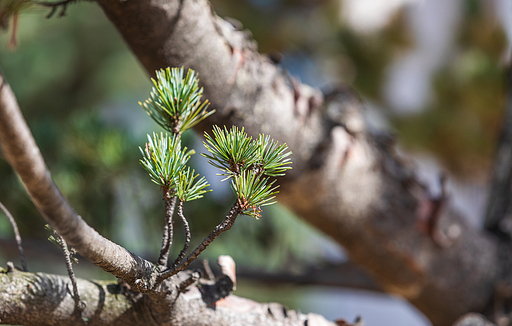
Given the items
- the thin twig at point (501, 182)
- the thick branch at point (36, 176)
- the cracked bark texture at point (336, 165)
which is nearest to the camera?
the thick branch at point (36, 176)

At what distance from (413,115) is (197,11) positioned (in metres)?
0.89

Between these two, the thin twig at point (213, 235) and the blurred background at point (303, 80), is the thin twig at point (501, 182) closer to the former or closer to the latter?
the blurred background at point (303, 80)

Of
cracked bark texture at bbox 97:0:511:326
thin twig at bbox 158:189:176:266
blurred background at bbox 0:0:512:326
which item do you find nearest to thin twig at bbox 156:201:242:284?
thin twig at bbox 158:189:176:266

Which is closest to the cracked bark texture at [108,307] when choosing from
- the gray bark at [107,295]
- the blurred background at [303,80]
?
the gray bark at [107,295]

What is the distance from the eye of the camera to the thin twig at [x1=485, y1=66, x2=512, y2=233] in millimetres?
542

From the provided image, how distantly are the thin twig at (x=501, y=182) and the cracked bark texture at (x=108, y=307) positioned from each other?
427 millimetres

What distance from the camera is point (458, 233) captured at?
18.6 inches

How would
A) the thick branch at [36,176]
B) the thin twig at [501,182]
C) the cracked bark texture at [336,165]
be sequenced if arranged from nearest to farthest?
the thick branch at [36,176] < the cracked bark texture at [336,165] < the thin twig at [501,182]

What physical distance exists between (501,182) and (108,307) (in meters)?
0.54

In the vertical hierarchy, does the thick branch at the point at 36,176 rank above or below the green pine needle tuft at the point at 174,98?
below

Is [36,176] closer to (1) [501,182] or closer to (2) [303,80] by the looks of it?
(1) [501,182]

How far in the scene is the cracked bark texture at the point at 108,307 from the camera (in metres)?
0.20

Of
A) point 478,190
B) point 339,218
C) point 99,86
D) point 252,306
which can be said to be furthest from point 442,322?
point 99,86

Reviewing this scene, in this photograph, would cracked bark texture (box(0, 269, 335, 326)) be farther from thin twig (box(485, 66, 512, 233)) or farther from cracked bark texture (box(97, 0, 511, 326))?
thin twig (box(485, 66, 512, 233))
